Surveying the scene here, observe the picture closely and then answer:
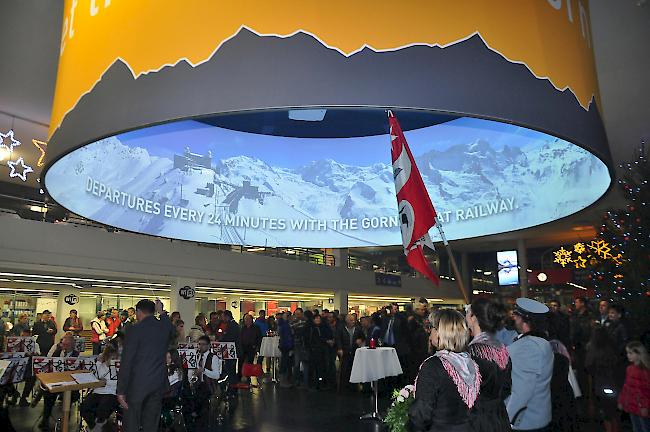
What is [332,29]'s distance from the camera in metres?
2.67

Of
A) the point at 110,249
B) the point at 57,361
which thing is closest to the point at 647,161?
the point at 57,361

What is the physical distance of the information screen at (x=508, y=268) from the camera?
1304 inches

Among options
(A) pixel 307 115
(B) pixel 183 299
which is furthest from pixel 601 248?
(B) pixel 183 299

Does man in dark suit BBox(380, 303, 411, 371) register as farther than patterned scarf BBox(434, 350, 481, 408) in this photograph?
Yes

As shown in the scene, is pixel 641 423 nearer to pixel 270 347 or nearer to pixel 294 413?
pixel 294 413

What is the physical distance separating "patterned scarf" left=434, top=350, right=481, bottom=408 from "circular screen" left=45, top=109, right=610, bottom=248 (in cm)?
184

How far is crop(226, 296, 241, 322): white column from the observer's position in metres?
21.0

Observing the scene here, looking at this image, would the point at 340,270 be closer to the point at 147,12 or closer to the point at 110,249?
the point at 110,249

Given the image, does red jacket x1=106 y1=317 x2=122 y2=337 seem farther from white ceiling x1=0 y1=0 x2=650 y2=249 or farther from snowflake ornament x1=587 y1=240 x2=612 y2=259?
snowflake ornament x1=587 y1=240 x2=612 y2=259

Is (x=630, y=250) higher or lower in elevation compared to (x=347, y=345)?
higher

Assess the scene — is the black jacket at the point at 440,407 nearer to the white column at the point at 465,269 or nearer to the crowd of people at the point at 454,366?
the crowd of people at the point at 454,366

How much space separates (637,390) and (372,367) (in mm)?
3728

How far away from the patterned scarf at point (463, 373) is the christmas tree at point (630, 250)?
5.95 m

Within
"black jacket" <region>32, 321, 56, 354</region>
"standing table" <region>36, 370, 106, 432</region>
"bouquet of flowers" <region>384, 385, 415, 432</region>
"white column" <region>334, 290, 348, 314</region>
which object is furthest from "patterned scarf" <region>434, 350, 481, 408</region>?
"white column" <region>334, 290, 348, 314</region>
